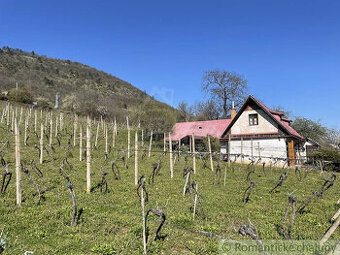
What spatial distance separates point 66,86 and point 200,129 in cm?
5915

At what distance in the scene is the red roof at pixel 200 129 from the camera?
113ft

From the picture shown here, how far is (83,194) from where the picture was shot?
9062 mm

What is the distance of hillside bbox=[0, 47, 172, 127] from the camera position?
55156 mm

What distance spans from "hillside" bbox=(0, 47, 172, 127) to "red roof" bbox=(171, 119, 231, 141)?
58.2ft

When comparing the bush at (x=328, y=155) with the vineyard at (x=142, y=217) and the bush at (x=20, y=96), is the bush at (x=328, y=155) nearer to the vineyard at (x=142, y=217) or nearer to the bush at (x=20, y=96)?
the vineyard at (x=142, y=217)

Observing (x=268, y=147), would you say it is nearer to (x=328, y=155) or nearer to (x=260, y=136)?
(x=260, y=136)

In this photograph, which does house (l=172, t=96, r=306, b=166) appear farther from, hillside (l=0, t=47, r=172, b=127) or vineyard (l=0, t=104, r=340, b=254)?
hillside (l=0, t=47, r=172, b=127)

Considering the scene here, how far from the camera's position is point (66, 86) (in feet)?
256

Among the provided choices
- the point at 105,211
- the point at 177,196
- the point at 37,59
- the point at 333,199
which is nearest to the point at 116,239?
the point at 105,211

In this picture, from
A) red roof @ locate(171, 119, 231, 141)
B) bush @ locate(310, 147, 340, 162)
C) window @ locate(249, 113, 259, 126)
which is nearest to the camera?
bush @ locate(310, 147, 340, 162)

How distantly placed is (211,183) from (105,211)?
704cm

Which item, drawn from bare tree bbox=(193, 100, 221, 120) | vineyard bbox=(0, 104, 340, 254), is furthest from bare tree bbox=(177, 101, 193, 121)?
vineyard bbox=(0, 104, 340, 254)

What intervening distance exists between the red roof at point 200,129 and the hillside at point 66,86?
17748 mm

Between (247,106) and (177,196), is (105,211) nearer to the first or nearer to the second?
(177,196)
